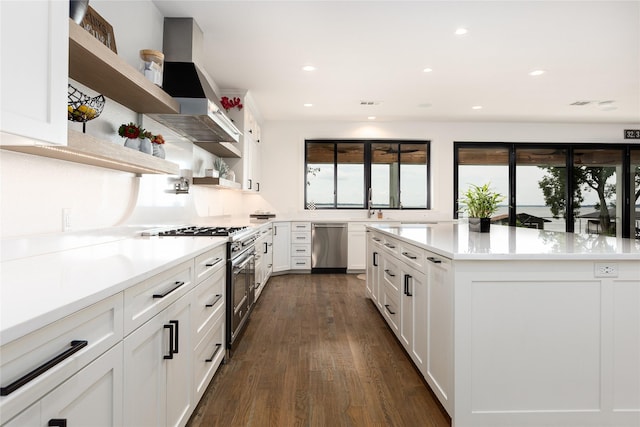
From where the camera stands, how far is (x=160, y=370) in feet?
4.66

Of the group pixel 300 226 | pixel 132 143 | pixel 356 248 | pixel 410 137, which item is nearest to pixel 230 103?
pixel 300 226

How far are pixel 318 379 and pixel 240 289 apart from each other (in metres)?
0.94

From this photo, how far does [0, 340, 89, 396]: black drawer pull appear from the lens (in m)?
0.67

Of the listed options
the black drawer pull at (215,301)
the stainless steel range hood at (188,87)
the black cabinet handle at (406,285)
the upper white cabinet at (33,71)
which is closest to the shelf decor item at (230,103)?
the stainless steel range hood at (188,87)

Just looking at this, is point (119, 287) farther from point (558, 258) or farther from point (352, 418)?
point (558, 258)

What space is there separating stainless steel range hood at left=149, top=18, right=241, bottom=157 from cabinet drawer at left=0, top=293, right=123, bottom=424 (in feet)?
5.91

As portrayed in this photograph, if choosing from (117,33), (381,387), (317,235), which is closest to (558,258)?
(381,387)

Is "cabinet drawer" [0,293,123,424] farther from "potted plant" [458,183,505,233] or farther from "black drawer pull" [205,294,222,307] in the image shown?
"potted plant" [458,183,505,233]

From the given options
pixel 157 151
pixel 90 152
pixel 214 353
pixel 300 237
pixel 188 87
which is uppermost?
pixel 188 87

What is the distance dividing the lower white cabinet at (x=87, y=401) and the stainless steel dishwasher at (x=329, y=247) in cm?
502

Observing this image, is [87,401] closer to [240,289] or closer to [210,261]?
[210,261]

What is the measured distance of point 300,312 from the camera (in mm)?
3795

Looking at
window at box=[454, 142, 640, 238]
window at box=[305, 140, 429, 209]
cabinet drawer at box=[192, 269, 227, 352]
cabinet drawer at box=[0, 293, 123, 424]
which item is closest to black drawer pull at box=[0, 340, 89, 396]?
cabinet drawer at box=[0, 293, 123, 424]

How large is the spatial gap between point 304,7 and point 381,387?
274 cm
